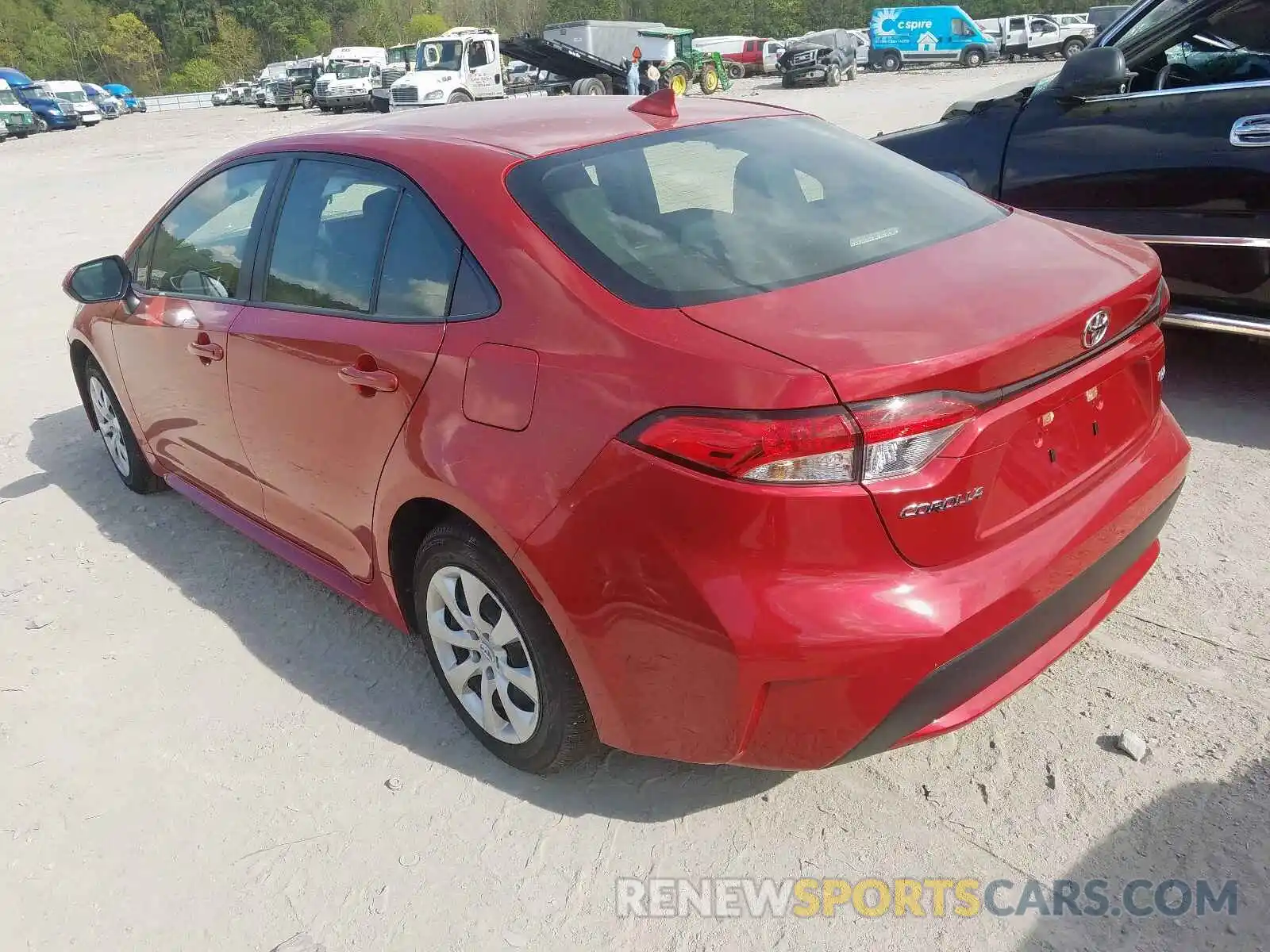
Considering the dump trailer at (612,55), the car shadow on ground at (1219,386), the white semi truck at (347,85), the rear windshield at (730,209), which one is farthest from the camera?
the white semi truck at (347,85)

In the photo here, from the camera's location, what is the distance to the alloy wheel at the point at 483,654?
249 cm

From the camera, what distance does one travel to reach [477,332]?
92.9 inches

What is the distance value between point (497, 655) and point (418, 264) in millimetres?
1048

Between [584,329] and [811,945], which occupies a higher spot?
[584,329]

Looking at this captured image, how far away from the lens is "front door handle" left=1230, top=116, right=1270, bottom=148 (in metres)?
3.86

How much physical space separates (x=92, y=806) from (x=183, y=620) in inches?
37.9

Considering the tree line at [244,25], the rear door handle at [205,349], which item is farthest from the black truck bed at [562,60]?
the tree line at [244,25]

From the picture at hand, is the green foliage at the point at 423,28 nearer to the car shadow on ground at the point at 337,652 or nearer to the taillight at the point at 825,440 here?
the car shadow on ground at the point at 337,652

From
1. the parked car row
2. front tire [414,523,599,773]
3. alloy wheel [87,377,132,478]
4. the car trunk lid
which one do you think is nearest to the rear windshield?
the car trunk lid

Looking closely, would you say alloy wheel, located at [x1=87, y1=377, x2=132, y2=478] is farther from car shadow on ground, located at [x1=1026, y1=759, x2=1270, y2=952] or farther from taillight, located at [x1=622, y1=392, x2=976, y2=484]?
car shadow on ground, located at [x1=1026, y1=759, x2=1270, y2=952]

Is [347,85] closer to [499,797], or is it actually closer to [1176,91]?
[1176,91]

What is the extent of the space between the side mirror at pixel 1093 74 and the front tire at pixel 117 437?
440 cm

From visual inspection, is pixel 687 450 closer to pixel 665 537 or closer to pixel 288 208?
pixel 665 537

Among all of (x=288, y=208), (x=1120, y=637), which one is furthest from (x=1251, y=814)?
(x=288, y=208)
